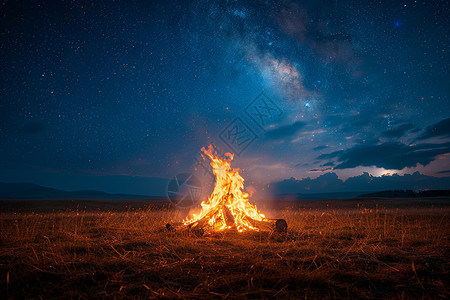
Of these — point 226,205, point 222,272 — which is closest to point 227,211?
point 226,205

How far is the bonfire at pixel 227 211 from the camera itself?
8.55m

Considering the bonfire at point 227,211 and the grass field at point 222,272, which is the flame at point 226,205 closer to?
the bonfire at point 227,211

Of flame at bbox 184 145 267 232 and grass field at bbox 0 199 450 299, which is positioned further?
flame at bbox 184 145 267 232

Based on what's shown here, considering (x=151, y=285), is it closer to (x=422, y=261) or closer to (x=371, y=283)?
(x=371, y=283)

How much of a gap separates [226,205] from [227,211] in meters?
0.23

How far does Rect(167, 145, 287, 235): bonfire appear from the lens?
8547 millimetres

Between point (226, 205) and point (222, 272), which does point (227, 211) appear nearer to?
point (226, 205)

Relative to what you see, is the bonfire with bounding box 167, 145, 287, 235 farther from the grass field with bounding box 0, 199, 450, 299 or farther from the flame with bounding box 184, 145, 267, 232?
the grass field with bounding box 0, 199, 450, 299

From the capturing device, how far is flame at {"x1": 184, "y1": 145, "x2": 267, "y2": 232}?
8953 mm

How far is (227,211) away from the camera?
9.12 meters

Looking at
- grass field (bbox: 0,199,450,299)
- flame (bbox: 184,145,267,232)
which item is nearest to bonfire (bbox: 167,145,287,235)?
flame (bbox: 184,145,267,232)

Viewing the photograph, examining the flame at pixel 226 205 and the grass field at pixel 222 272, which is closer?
the grass field at pixel 222 272

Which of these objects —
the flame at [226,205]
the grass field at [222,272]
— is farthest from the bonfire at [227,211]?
the grass field at [222,272]

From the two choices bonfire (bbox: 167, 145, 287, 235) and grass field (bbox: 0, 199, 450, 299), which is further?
bonfire (bbox: 167, 145, 287, 235)
